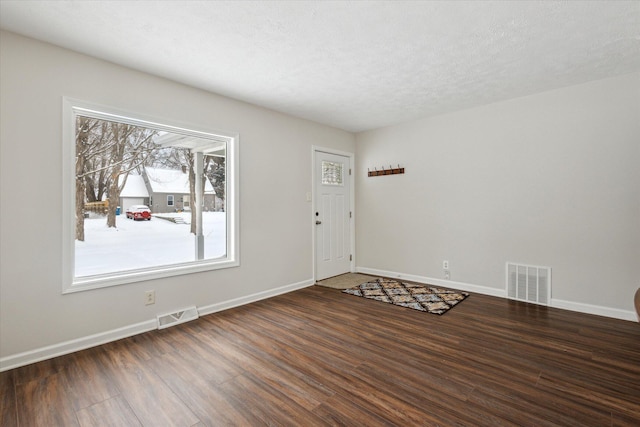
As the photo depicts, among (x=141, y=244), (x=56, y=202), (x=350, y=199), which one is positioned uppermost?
(x=350, y=199)

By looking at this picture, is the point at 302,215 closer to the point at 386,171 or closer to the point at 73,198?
the point at 386,171

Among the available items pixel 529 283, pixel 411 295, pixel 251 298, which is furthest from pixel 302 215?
pixel 529 283

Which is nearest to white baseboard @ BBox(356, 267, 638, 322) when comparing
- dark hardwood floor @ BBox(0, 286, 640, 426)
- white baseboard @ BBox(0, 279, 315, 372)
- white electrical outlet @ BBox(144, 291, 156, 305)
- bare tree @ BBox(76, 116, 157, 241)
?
dark hardwood floor @ BBox(0, 286, 640, 426)

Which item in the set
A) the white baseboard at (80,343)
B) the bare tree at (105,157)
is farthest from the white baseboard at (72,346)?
the bare tree at (105,157)

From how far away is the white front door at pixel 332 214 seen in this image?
457 centimetres

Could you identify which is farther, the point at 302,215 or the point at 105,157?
the point at 302,215

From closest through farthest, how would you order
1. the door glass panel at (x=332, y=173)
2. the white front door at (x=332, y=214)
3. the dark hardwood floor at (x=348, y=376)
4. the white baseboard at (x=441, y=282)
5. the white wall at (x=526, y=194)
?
1. the dark hardwood floor at (x=348, y=376)
2. the white wall at (x=526, y=194)
3. the white baseboard at (x=441, y=282)
4. the white front door at (x=332, y=214)
5. the door glass panel at (x=332, y=173)

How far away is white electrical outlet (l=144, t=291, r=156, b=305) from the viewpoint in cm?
281

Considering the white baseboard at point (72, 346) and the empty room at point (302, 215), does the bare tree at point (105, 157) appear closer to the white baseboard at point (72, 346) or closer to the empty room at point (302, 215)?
the empty room at point (302, 215)

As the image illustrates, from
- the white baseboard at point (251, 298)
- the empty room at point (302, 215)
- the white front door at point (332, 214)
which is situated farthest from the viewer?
the white front door at point (332, 214)

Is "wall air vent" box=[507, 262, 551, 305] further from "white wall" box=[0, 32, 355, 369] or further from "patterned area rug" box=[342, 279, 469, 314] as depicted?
"white wall" box=[0, 32, 355, 369]

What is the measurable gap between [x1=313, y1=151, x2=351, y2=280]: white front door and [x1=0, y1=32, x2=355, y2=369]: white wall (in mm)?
1202

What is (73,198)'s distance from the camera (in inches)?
96.2

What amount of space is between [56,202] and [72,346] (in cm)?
116
